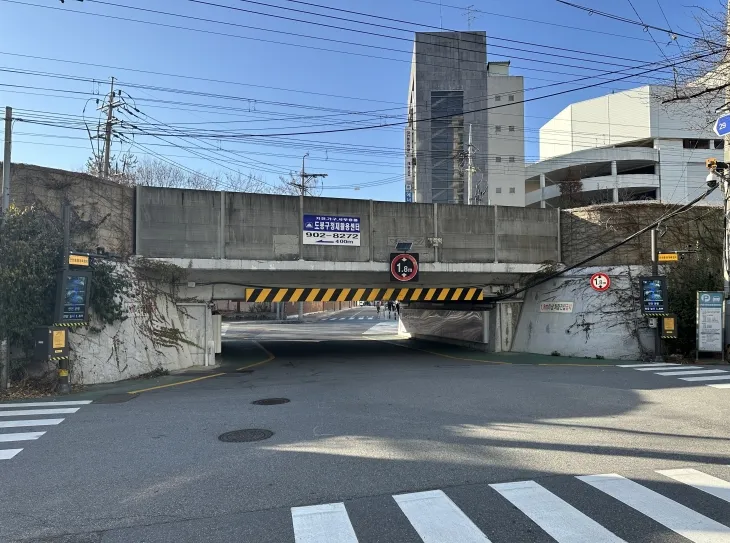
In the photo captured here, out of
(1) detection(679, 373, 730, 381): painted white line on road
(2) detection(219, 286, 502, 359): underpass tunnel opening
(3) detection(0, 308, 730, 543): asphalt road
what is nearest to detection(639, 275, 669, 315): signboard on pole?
(1) detection(679, 373, 730, 381): painted white line on road

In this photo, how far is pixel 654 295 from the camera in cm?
1609

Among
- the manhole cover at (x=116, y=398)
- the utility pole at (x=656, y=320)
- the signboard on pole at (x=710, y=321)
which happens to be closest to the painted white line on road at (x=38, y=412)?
the manhole cover at (x=116, y=398)

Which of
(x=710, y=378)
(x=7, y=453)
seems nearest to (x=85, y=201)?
(x=7, y=453)

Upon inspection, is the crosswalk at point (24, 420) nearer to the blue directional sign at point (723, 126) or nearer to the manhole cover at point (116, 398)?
the manhole cover at point (116, 398)

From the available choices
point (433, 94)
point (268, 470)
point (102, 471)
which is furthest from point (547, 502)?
point (433, 94)

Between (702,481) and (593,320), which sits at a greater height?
(593,320)

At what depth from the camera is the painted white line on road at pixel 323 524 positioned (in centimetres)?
403

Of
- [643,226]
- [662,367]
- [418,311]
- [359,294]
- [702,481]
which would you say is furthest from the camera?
[418,311]

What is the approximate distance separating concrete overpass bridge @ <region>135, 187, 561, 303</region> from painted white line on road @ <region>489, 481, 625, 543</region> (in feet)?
41.1

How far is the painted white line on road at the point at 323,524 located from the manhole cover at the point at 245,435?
106 inches

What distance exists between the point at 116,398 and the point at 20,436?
3.28 metres

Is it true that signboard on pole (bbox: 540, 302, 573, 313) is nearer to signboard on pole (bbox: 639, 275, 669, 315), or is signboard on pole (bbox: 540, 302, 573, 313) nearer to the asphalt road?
signboard on pole (bbox: 639, 275, 669, 315)

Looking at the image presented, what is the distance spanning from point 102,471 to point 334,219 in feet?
40.3

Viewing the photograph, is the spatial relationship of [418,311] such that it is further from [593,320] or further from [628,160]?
[628,160]
